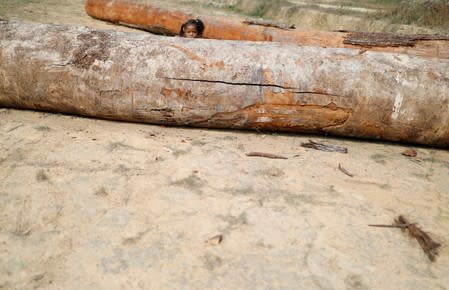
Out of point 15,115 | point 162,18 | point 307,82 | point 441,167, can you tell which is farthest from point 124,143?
point 162,18

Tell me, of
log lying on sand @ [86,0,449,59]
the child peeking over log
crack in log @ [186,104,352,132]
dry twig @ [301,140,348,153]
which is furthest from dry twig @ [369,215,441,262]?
the child peeking over log

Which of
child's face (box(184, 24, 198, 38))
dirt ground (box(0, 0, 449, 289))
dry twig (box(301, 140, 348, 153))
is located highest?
child's face (box(184, 24, 198, 38))

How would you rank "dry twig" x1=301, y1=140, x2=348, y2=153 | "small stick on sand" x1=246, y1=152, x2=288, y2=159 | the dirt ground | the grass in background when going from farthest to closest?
the grass in background, "dry twig" x1=301, y1=140, x2=348, y2=153, "small stick on sand" x1=246, y1=152, x2=288, y2=159, the dirt ground

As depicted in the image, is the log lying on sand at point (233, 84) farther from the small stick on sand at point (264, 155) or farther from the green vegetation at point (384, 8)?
the green vegetation at point (384, 8)

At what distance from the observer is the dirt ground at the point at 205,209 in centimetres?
173

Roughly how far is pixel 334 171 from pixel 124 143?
5.18ft

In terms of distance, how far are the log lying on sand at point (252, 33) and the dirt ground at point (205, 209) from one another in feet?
4.64

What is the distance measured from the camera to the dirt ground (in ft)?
5.67

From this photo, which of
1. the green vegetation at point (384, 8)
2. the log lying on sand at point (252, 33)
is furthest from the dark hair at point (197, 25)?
the green vegetation at point (384, 8)

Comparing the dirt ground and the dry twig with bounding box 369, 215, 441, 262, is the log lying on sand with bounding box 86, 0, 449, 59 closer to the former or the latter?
the dirt ground

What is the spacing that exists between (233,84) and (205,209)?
47.8 inches

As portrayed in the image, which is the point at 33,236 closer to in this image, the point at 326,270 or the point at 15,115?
the point at 326,270

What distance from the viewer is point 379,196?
2385 mm

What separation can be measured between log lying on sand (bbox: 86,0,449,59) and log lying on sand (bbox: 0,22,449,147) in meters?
0.93
